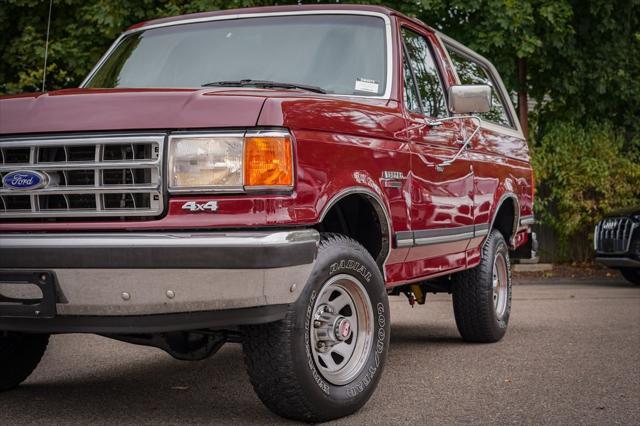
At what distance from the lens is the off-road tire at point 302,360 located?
13.1 feet

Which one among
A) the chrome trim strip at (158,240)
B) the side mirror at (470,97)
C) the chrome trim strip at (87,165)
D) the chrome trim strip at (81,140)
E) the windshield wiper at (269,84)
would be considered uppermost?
the windshield wiper at (269,84)

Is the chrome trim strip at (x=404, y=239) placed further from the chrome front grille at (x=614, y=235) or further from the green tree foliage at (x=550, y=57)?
the green tree foliage at (x=550, y=57)

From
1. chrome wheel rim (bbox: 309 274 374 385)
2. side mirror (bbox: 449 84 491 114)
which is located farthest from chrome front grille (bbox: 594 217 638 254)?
chrome wheel rim (bbox: 309 274 374 385)

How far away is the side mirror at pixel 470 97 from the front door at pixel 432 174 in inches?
7.7

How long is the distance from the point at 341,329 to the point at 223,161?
1.01m

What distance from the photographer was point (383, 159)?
4.81m

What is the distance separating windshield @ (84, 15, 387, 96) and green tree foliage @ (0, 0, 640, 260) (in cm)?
892

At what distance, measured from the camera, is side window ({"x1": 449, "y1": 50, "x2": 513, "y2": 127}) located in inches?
273

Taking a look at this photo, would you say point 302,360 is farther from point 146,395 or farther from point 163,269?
point 146,395

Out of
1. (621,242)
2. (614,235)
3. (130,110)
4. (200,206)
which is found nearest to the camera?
(200,206)

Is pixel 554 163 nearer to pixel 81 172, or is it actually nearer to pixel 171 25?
pixel 171 25

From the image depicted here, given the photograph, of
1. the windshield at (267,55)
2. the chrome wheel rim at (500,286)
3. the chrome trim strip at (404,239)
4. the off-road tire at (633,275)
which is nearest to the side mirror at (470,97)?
the windshield at (267,55)

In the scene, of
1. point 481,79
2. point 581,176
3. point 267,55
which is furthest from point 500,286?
point 581,176

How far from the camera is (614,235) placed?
13.2 m
